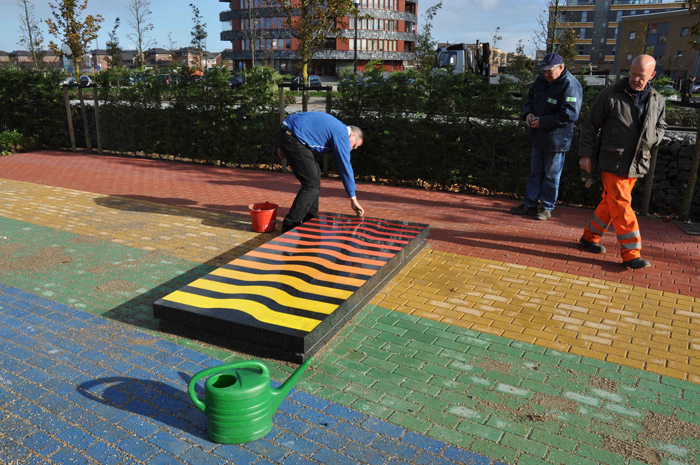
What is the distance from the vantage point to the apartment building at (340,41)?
227ft

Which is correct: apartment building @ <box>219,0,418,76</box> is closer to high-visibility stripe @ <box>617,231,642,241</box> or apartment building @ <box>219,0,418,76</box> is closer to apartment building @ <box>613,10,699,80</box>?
apartment building @ <box>613,10,699,80</box>

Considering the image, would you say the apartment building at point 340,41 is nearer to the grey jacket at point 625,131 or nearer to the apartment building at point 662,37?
the apartment building at point 662,37

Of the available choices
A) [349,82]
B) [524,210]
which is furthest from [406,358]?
[349,82]

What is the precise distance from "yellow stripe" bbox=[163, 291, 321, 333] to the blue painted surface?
381mm

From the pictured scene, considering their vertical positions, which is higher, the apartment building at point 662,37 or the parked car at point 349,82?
the apartment building at point 662,37

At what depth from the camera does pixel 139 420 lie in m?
3.16

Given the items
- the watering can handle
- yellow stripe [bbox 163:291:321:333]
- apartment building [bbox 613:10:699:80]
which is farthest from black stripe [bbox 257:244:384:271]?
apartment building [bbox 613:10:699:80]

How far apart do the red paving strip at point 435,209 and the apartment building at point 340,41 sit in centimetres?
5827

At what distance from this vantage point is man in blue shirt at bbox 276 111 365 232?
6031 mm

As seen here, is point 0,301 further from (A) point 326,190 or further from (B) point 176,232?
(A) point 326,190

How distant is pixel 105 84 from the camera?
46.9 ft

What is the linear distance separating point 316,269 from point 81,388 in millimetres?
2166

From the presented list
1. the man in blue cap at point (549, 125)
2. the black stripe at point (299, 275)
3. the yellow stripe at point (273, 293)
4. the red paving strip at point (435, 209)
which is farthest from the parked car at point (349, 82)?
the yellow stripe at point (273, 293)

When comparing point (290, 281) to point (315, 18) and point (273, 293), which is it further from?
point (315, 18)
